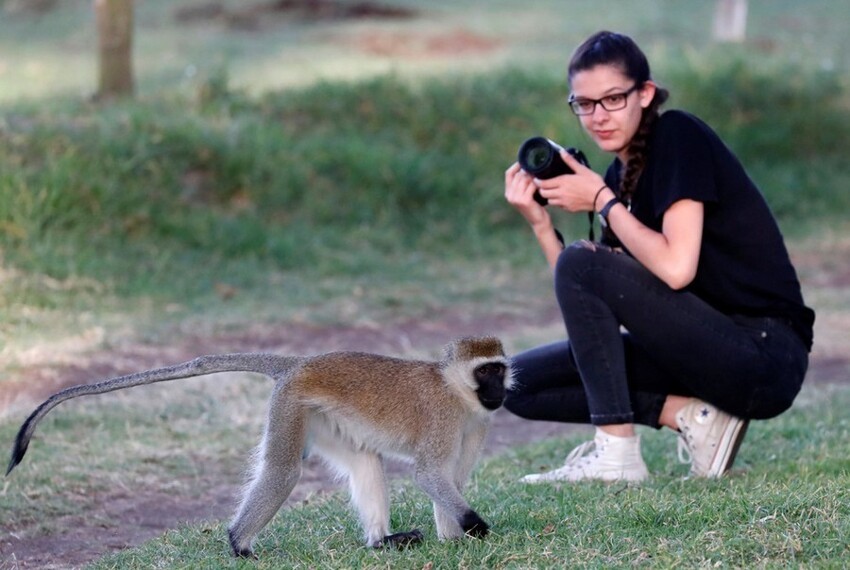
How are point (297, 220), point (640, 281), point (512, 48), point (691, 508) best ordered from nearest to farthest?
point (691, 508) → point (640, 281) → point (297, 220) → point (512, 48)

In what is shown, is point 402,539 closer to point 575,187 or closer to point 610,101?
point 575,187

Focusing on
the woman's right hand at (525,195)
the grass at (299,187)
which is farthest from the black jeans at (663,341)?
the grass at (299,187)

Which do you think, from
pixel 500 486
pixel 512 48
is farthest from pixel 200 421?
pixel 512 48

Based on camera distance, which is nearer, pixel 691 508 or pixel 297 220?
pixel 691 508

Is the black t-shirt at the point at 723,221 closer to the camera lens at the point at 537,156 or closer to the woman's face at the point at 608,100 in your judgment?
the woman's face at the point at 608,100

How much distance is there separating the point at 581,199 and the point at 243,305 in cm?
458

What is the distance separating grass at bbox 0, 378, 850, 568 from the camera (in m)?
3.78

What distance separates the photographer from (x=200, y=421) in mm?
6539

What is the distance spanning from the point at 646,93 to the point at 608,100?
0.17 m

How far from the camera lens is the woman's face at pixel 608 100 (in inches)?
187

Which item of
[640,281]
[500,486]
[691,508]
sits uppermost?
[640,281]

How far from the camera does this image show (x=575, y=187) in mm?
4832

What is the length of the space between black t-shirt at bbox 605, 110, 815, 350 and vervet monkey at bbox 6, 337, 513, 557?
41.9 inches

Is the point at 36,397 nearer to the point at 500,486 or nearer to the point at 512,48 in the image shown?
the point at 500,486
